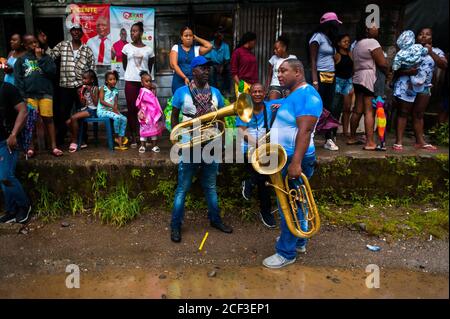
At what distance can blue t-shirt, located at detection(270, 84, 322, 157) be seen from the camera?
368 cm

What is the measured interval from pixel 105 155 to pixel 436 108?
7239 millimetres

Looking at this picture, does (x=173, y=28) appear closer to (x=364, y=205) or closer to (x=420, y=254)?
(x=364, y=205)

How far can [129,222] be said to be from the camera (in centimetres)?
522

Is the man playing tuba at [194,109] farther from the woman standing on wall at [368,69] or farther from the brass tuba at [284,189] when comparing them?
the woman standing on wall at [368,69]

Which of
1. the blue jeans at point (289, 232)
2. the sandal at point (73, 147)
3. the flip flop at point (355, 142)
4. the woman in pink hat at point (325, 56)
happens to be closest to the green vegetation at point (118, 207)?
the sandal at point (73, 147)

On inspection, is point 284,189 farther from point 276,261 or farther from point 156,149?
point 156,149

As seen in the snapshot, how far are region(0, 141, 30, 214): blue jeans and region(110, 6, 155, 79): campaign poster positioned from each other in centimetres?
390

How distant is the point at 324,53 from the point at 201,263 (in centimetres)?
359

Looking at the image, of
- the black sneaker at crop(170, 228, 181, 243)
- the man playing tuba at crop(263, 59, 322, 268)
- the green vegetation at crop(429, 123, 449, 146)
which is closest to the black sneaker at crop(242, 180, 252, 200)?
the black sneaker at crop(170, 228, 181, 243)

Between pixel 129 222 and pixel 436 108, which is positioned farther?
pixel 436 108

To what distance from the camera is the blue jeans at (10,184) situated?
4.84m

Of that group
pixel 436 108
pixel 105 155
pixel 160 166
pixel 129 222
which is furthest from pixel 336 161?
pixel 436 108

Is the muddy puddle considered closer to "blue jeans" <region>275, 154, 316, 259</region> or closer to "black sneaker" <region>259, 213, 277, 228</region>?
"blue jeans" <region>275, 154, 316, 259</region>

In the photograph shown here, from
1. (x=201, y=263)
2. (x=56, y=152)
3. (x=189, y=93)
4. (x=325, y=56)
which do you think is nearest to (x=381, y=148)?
(x=325, y=56)
